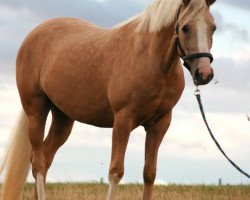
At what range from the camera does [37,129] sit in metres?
8.10

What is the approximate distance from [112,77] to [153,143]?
85 cm

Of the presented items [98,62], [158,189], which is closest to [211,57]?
[98,62]

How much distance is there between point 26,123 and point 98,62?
6.52 ft

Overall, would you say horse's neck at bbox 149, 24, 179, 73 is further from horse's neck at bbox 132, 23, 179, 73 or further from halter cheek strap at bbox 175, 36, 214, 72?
halter cheek strap at bbox 175, 36, 214, 72

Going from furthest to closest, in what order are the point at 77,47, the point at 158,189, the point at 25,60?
the point at 158,189
the point at 25,60
the point at 77,47

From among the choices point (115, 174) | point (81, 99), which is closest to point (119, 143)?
point (115, 174)

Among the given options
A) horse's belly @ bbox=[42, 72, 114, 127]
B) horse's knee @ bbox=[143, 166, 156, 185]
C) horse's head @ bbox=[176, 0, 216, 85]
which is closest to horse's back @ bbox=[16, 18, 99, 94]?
horse's belly @ bbox=[42, 72, 114, 127]

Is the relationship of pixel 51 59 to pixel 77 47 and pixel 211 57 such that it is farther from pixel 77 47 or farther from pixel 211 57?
pixel 211 57

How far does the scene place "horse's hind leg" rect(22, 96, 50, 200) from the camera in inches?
313

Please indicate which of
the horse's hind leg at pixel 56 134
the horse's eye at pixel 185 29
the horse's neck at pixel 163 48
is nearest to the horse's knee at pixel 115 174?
the horse's neck at pixel 163 48

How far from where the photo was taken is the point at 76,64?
7402 mm

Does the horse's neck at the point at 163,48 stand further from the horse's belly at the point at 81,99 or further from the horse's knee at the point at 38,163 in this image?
the horse's knee at the point at 38,163

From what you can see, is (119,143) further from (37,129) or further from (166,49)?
(37,129)

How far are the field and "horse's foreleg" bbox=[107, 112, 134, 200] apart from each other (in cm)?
329
